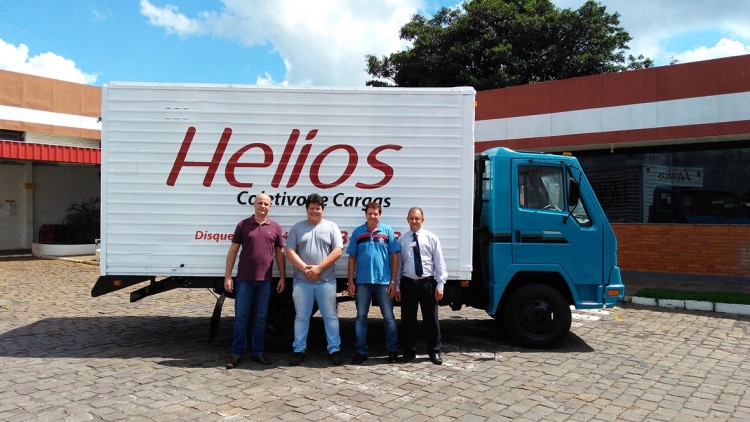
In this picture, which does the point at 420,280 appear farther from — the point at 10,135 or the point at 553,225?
the point at 10,135

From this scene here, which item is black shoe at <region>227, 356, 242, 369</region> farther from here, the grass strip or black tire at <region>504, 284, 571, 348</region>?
the grass strip

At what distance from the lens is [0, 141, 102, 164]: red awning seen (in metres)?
14.5

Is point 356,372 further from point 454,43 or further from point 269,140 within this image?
point 454,43

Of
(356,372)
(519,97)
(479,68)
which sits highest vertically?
(479,68)

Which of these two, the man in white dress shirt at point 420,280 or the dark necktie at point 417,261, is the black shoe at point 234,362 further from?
the dark necktie at point 417,261

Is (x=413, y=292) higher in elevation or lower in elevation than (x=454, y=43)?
lower

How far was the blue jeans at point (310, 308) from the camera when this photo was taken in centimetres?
586

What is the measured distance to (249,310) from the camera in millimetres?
5906

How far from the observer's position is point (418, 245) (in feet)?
19.2

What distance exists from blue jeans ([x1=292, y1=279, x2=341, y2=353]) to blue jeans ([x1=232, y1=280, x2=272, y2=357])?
330 millimetres

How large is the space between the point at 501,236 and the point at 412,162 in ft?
4.41

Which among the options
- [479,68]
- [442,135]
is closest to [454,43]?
[479,68]

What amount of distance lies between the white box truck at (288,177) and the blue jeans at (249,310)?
0.43m

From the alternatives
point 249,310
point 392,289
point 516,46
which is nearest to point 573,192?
point 392,289
